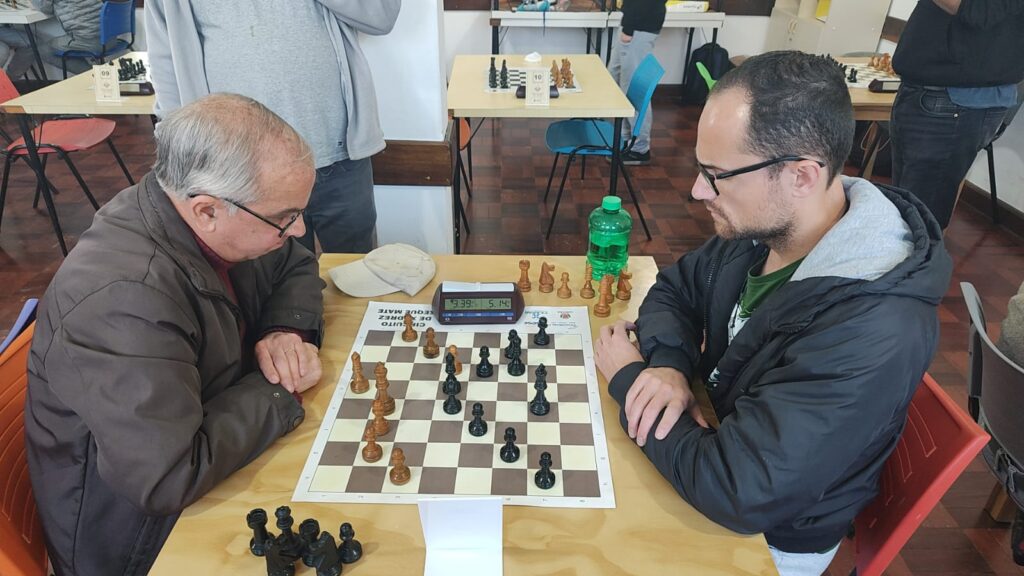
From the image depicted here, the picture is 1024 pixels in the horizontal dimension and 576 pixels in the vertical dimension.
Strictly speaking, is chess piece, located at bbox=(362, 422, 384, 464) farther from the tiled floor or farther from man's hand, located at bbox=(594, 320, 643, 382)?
the tiled floor

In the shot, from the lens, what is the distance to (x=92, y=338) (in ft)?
3.32

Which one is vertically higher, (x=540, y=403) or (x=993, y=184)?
(x=540, y=403)

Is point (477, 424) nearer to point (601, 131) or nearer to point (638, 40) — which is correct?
point (601, 131)

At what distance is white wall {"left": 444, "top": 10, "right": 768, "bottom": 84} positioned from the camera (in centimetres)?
656

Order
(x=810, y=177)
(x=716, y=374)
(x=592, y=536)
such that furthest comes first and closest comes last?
(x=716, y=374) → (x=810, y=177) → (x=592, y=536)

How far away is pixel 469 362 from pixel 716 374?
520mm

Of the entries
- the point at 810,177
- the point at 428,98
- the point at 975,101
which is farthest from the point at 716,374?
the point at 975,101

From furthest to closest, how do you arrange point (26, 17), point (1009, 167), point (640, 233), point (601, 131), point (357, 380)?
point (26, 17)
point (1009, 167)
point (640, 233)
point (601, 131)
point (357, 380)

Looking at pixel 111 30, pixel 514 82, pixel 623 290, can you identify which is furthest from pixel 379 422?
pixel 111 30

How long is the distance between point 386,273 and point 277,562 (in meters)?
0.87

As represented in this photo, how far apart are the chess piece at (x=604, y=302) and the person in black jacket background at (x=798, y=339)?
256 millimetres

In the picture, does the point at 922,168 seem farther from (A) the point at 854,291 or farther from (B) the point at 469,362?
(B) the point at 469,362

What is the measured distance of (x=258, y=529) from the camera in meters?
0.97

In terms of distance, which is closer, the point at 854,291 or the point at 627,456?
the point at 854,291
